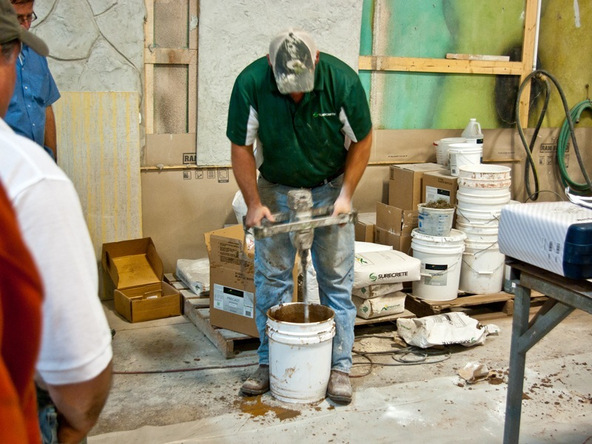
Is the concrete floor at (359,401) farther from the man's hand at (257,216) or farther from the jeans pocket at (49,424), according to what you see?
the jeans pocket at (49,424)

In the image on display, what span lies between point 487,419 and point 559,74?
144 inches

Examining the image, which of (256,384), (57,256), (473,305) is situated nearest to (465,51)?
(473,305)

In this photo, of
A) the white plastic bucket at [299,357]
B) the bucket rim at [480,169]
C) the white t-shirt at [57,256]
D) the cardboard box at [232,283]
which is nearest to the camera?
the white t-shirt at [57,256]

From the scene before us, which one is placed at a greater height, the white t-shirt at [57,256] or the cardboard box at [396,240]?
the white t-shirt at [57,256]

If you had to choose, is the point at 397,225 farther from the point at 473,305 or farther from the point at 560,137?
the point at 560,137

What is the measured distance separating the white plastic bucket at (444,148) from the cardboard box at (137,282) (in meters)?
2.17

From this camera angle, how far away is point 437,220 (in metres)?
4.11

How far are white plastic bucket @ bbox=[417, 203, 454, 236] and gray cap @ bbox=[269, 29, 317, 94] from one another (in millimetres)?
1627

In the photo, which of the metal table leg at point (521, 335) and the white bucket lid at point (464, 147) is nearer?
the metal table leg at point (521, 335)

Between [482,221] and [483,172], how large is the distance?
1.01ft

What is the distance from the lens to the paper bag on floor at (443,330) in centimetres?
367

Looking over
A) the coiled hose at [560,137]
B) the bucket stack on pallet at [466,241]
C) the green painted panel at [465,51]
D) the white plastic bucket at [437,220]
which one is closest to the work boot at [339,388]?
the bucket stack on pallet at [466,241]

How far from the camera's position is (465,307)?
428cm

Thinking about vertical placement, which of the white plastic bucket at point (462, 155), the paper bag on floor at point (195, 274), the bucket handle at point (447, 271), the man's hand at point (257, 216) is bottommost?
the paper bag on floor at point (195, 274)
